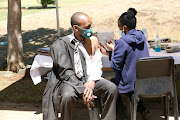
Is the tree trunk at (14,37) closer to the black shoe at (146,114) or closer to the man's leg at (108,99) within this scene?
the black shoe at (146,114)

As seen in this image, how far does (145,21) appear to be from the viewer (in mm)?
16594

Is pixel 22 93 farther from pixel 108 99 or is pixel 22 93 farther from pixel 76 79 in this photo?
pixel 108 99

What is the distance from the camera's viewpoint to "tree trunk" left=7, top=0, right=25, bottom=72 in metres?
8.02

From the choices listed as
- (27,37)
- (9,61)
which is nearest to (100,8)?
(27,37)

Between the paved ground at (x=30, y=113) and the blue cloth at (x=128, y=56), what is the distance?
1.15 meters

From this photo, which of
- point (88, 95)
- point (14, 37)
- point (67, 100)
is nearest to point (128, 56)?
point (88, 95)

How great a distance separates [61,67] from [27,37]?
1133 centimetres

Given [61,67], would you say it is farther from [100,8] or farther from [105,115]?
[100,8]

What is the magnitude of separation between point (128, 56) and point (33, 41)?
10.6m

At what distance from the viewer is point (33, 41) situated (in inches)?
551

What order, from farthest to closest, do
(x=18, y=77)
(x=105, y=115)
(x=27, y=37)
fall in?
(x=27, y=37), (x=18, y=77), (x=105, y=115)

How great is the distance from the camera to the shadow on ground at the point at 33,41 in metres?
10.9

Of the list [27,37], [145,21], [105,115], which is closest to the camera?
[105,115]

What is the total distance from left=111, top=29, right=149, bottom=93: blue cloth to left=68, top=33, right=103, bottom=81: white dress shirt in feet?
1.08
